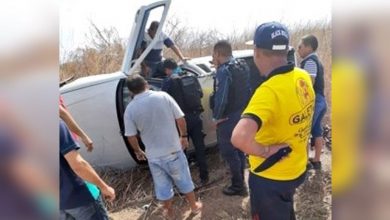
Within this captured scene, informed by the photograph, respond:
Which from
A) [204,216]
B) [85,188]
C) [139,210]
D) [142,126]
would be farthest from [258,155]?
[139,210]

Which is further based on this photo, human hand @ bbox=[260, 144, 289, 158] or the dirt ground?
the dirt ground

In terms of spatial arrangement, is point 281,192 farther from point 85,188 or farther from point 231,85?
point 231,85

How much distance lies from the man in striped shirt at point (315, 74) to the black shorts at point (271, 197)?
2.26 meters

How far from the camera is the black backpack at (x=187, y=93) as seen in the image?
4.68 metres

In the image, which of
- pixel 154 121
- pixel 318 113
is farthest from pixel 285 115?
pixel 318 113

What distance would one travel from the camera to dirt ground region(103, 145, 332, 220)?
4.30m

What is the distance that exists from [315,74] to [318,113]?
0.44 meters

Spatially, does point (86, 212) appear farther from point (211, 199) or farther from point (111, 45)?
point (111, 45)

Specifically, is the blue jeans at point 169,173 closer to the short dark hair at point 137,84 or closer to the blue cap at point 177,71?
the short dark hair at point 137,84

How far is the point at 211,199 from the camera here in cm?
466

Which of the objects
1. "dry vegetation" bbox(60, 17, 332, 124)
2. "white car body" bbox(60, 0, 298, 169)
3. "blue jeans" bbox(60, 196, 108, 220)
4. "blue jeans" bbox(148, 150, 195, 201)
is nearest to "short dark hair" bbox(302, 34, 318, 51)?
"white car body" bbox(60, 0, 298, 169)

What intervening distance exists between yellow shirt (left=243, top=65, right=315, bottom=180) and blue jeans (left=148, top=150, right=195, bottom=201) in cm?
169

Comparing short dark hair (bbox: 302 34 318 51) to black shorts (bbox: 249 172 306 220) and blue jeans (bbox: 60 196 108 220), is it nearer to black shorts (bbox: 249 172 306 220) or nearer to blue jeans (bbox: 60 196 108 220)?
black shorts (bbox: 249 172 306 220)

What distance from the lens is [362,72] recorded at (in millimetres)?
1104
